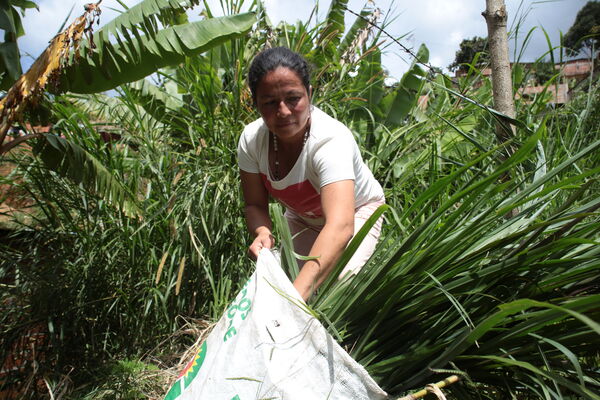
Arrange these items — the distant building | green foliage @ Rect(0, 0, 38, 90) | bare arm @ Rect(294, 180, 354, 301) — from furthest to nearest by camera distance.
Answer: green foliage @ Rect(0, 0, 38, 90) → the distant building → bare arm @ Rect(294, 180, 354, 301)

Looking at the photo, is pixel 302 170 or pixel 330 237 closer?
pixel 330 237

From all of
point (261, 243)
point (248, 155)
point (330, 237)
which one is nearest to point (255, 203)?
point (248, 155)

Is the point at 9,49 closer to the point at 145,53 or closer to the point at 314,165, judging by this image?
the point at 145,53

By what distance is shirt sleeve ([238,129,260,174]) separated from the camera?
73.2 inches

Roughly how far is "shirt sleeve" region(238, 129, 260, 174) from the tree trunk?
96 centimetres

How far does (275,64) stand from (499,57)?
3.15 ft

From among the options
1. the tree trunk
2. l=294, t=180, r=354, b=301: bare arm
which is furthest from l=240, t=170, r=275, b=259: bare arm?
the tree trunk

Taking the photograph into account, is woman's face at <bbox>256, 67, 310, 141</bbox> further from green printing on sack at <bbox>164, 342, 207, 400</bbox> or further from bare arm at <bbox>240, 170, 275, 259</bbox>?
green printing on sack at <bbox>164, 342, 207, 400</bbox>

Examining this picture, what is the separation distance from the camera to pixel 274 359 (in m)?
1.11

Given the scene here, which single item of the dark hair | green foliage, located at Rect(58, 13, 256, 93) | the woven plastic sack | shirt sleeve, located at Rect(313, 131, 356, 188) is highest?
green foliage, located at Rect(58, 13, 256, 93)

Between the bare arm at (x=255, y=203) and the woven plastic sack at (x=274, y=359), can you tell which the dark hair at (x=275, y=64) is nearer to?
the bare arm at (x=255, y=203)

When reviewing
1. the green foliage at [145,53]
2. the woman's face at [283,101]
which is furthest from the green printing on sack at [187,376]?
the green foliage at [145,53]

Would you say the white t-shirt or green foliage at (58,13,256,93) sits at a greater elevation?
green foliage at (58,13,256,93)

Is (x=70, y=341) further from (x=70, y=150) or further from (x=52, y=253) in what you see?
(x=70, y=150)
